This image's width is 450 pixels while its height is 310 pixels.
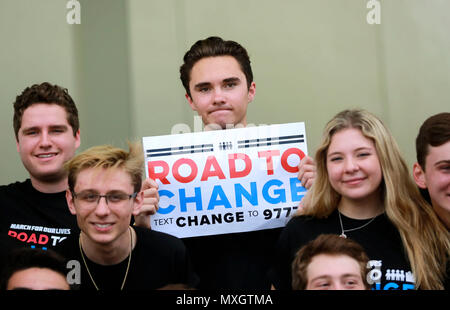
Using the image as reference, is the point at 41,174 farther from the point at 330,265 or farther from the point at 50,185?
the point at 330,265

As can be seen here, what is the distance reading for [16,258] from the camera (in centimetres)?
244

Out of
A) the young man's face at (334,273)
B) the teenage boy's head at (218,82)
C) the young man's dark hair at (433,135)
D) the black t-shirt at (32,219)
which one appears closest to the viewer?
the young man's face at (334,273)

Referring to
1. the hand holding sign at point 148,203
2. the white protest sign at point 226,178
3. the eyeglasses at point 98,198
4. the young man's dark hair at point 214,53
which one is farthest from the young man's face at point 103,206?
the young man's dark hair at point 214,53

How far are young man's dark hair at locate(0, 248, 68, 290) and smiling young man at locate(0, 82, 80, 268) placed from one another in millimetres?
567

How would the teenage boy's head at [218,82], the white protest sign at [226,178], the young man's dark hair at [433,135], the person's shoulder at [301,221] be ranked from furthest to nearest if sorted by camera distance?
the teenage boy's head at [218,82] < the white protest sign at [226,178] < the person's shoulder at [301,221] < the young man's dark hair at [433,135]

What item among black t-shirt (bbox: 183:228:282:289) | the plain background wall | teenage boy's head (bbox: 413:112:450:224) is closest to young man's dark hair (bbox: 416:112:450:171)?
teenage boy's head (bbox: 413:112:450:224)

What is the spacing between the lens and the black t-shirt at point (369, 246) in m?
2.70

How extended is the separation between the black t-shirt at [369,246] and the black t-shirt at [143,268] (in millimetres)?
454

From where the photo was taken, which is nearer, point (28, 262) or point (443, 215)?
point (28, 262)

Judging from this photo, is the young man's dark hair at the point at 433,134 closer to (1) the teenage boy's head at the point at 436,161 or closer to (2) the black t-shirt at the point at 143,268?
(1) the teenage boy's head at the point at 436,161

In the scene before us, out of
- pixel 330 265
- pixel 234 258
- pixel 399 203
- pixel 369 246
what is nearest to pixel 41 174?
pixel 234 258

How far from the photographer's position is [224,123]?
10.8ft

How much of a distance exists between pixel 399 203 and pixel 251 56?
6.99 ft

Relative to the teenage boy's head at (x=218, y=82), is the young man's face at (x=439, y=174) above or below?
below
